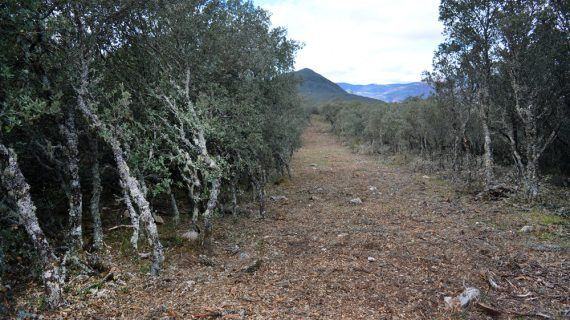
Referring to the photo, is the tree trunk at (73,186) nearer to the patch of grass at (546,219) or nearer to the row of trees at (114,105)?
the row of trees at (114,105)

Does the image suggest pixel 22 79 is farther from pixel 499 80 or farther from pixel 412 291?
pixel 499 80

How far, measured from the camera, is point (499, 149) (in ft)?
118

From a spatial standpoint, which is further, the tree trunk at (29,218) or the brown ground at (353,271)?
the brown ground at (353,271)

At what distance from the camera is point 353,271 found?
35.9ft

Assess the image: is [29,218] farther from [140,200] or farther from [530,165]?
[530,165]

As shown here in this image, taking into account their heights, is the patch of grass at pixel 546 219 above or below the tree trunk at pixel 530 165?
below

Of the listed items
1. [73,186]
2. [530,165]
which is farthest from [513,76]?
[73,186]

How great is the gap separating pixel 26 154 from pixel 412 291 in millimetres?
13438

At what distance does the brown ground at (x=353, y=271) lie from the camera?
8.77 metres

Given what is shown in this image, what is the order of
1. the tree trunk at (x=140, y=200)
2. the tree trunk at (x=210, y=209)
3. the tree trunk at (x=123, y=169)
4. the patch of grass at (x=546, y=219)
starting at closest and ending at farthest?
the tree trunk at (x=123, y=169), the tree trunk at (x=140, y=200), the tree trunk at (x=210, y=209), the patch of grass at (x=546, y=219)

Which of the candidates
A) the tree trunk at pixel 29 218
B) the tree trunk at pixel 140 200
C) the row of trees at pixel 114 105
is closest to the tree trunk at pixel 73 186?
the row of trees at pixel 114 105

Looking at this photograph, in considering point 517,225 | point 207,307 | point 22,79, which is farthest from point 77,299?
point 517,225

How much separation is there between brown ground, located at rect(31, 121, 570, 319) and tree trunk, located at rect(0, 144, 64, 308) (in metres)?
0.54

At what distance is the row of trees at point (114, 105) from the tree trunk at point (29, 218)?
0.02m
